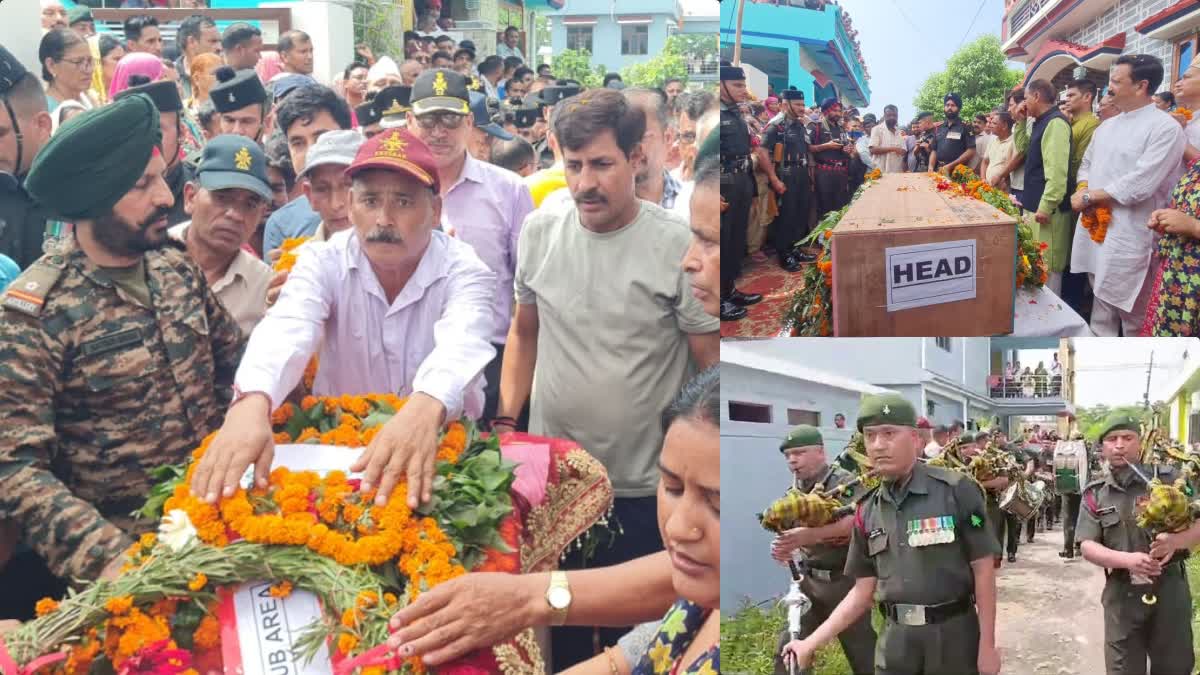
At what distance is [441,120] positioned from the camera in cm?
259

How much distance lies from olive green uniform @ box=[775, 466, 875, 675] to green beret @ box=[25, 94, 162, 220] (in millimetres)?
1616

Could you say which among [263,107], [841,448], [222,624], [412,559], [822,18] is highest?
[822,18]

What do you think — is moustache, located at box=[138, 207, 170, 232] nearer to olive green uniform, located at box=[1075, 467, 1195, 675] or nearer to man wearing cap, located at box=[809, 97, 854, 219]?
man wearing cap, located at box=[809, 97, 854, 219]

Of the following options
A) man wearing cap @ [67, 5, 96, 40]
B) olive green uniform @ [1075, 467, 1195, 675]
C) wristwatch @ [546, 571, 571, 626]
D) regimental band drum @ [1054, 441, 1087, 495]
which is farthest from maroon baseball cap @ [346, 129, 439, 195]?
olive green uniform @ [1075, 467, 1195, 675]

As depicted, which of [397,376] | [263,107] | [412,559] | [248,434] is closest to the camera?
[412,559]

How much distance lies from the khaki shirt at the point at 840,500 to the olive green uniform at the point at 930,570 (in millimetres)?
68

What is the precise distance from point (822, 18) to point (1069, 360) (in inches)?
38.9

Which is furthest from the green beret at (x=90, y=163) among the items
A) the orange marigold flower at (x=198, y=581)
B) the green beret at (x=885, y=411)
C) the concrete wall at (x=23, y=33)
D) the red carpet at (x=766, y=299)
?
the green beret at (x=885, y=411)

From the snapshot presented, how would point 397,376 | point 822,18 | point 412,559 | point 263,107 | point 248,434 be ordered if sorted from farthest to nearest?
1. point 263,107
2. point 822,18
3. point 397,376
4. point 248,434
5. point 412,559

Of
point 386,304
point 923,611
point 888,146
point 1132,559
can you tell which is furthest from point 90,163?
point 1132,559

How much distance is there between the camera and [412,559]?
6.40 ft

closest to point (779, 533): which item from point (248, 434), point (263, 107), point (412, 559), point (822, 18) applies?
point (412, 559)

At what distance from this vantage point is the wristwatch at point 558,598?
205 centimetres

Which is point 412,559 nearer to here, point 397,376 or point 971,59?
point 397,376
